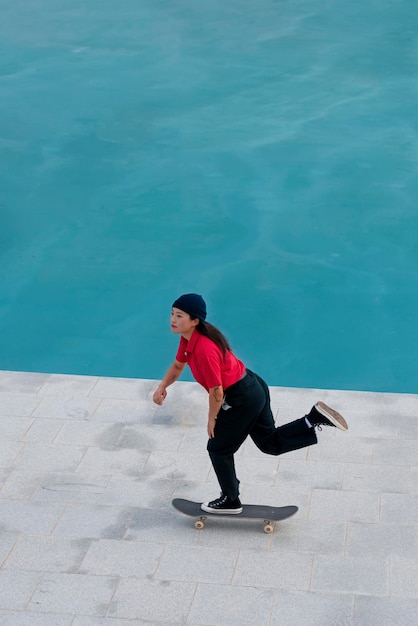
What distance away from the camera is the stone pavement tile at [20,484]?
20.0 feet

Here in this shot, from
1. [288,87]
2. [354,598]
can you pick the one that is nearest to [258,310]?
[354,598]

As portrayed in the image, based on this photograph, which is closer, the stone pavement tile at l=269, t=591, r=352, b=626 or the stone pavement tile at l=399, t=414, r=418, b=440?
the stone pavement tile at l=269, t=591, r=352, b=626

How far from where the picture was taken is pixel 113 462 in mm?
6434

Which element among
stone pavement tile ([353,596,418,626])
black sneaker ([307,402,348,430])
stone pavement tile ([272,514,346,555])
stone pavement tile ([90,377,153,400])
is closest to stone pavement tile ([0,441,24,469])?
stone pavement tile ([90,377,153,400])

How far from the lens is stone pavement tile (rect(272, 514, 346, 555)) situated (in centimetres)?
551

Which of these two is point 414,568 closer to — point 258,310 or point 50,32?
point 258,310

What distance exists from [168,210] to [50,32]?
8137mm

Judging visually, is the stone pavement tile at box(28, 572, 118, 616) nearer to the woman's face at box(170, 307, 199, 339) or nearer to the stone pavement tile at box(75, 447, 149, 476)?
the stone pavement tile at box(75, 447, 149, 476)

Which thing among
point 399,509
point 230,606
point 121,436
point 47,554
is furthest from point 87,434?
point 399,509

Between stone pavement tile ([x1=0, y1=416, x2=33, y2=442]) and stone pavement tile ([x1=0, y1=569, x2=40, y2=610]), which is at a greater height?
stone pavement tile ([x1=0, y1=569, x2=40, y2=610])

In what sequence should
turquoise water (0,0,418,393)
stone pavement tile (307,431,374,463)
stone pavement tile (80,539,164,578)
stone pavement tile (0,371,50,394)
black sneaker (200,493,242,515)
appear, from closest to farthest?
stone pavement tile (80,539,164,578), black sneaker (200,493,242,515), stone pavement tile (307,431,374,463), stone pavement tile (0,371,50,394), turquoise water (0,0,418,393)

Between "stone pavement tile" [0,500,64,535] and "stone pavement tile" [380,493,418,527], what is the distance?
6.95ft

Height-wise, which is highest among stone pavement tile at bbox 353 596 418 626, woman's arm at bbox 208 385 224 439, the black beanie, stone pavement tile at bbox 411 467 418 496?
the black beanie

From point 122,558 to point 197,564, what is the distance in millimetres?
460
